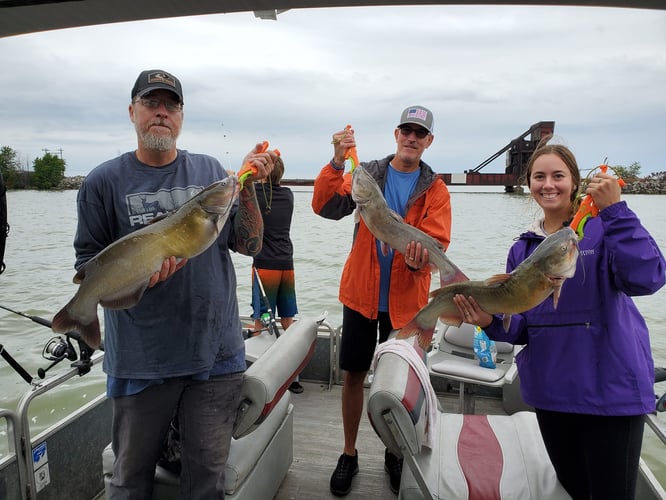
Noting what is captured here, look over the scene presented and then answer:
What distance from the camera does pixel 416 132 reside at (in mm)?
3102

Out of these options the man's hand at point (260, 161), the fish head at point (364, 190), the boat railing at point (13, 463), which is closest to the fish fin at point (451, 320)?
the fish head at point (364, 190)

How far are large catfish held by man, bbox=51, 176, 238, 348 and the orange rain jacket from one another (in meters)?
1.41

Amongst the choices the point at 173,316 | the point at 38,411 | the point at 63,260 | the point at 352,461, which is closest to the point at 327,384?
the point at 352,461

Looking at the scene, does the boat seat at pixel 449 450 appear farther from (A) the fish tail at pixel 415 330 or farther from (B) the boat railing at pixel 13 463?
(B) the boat railing at pixel 13 463

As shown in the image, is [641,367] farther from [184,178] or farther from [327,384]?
[327,384]

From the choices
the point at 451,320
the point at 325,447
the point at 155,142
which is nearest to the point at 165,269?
the point at 155,142

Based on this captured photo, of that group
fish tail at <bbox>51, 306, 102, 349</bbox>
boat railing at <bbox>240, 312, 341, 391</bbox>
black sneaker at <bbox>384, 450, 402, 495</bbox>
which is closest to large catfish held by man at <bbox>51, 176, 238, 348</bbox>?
fish tail at <bbox>51, 306, 102, 349</bbox>

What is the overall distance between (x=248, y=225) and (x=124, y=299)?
75cm

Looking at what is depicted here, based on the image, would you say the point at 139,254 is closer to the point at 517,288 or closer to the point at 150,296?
the point at 150,296

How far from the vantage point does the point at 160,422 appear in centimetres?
223

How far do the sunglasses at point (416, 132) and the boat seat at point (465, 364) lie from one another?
67.7 inches

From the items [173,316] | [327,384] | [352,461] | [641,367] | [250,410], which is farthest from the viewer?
[327,384]

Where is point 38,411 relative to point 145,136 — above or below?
below

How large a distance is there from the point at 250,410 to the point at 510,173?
38.3 meters
